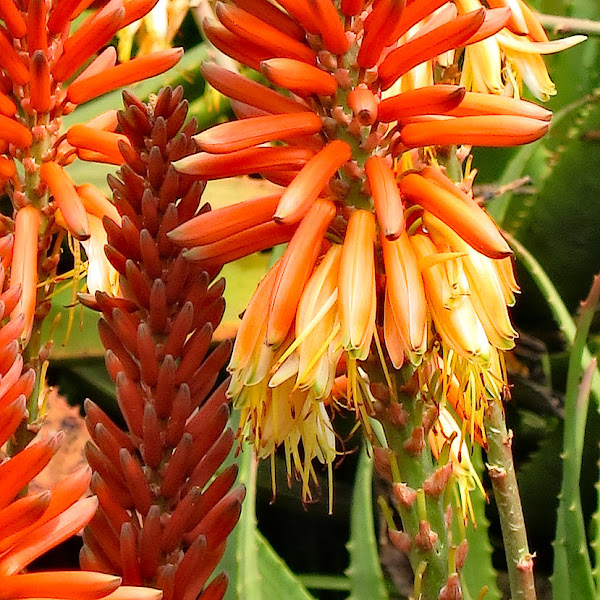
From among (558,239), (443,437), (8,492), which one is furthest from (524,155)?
(8,492)

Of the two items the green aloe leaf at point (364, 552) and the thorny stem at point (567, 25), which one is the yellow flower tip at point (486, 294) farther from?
the thorny stem at point (567, 25)

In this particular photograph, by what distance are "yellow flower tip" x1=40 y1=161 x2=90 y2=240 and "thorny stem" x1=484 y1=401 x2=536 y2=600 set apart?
28cm

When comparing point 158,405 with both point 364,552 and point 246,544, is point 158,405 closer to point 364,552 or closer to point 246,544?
point 246,544

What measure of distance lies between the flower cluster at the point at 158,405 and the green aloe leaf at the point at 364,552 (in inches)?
12.8

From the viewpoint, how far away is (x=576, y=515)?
2.18 ft

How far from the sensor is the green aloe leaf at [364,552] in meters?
0.72

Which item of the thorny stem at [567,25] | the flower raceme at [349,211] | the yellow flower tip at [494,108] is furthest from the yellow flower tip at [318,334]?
the thorny stem at [567,25]

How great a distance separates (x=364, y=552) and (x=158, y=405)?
0.42 meters

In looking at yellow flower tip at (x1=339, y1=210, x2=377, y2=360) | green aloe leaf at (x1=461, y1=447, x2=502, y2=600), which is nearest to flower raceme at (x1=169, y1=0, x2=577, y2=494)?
yellow flower tip at (x1=339, y1=210, x2=377, y2=360)

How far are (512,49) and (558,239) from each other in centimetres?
62

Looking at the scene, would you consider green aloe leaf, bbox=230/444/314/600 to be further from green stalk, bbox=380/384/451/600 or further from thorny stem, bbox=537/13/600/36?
thorny stem, bbox=537/13/600/36

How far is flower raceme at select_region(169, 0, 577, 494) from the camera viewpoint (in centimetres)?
46

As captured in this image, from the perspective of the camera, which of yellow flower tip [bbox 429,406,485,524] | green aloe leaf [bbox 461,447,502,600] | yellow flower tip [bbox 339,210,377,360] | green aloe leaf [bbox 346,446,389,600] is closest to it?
yellow flower tip [bbox 339,210,377,360]

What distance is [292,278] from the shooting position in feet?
1.52
